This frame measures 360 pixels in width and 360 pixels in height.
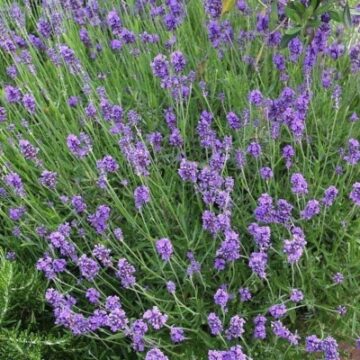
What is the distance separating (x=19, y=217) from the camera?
248cm

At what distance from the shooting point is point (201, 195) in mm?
2531

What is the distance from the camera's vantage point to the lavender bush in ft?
7.08

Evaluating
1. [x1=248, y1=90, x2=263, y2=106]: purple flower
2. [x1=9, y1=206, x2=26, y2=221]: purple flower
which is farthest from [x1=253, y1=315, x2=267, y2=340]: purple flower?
[x1=9, y1=206, x2=26, y2=221]: purple flower

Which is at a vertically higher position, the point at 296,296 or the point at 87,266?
the point at 87,266

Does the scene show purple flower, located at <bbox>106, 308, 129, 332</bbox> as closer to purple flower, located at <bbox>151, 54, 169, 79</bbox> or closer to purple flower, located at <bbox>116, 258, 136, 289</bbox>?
purple flower, located at <bbox>116, 258, 136, 289</bbox>

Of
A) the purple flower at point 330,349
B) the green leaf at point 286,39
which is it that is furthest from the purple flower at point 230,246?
the green leaf at point 286,39

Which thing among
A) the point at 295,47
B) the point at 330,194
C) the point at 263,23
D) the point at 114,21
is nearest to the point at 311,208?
the point at 330,194

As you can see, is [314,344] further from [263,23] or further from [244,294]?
[263,23]

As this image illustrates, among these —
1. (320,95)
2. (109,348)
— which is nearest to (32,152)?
(109,348)

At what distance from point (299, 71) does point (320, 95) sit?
206 mm

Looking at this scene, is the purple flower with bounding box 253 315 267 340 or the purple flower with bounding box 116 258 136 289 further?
the purple flower with bounding box 253 315 267 340

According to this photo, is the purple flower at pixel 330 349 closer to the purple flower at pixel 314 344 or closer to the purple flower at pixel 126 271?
the purple flower at pixel 314 344

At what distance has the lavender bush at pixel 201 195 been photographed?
2.16m

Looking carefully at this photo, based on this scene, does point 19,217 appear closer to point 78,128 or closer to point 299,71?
point 78,128
